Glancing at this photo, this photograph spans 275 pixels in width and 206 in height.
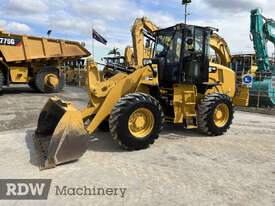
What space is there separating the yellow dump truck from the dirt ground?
693 centimetres

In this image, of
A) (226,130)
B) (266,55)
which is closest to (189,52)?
(226,130)

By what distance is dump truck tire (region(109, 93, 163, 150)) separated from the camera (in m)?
4.28

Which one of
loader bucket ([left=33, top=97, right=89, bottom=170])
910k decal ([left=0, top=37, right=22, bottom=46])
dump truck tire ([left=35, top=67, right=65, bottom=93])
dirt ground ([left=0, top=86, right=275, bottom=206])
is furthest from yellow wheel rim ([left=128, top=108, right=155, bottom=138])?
910k decal ([left=0, top=37, right=22, bottom=46])

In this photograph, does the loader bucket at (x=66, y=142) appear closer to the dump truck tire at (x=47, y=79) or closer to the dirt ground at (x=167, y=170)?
the dirt ground at (x=167, y=170)

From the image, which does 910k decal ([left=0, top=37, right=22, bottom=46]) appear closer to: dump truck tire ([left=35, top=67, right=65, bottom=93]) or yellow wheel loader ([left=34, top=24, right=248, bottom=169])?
dump truck tire ([left=35, top=67, right=65, bottom=93])

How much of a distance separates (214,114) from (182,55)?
1708 mm

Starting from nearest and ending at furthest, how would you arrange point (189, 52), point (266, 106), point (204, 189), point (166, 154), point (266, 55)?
1. point (204, 189)
2. point (166, 154)
3. point (189, 52)
4. point (266, 106)
5. point (266, 55)

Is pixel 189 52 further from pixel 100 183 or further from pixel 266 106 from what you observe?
pixel 266 106

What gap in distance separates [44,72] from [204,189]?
11.6 m

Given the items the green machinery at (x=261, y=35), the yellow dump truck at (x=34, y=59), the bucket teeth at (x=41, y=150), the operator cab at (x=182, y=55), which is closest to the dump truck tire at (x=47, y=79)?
the yellow dump truck at (x=34, y=59)

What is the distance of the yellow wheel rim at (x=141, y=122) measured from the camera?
4.56 meters

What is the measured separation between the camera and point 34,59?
39.8 feet

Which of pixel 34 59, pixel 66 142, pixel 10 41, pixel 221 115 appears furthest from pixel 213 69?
pixel 10 41

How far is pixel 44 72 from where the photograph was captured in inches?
496
